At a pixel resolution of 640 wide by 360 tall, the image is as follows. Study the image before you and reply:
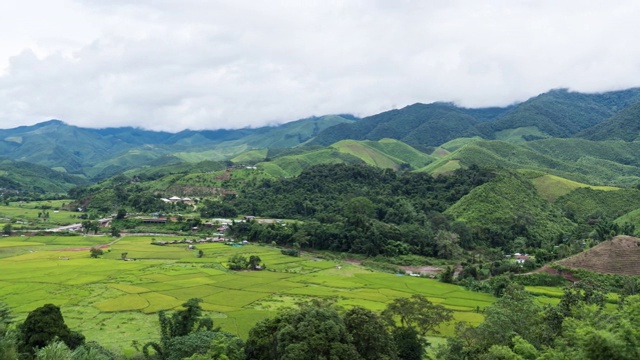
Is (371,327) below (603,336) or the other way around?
below

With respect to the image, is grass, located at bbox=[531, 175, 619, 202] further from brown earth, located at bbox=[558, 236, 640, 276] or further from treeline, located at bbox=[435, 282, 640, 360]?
treeline, located at bbox=[435, 282, 640, 360]

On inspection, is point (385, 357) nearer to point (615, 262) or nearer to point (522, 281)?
point (522, 281)

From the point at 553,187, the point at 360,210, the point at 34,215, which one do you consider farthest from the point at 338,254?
the point at 34,215

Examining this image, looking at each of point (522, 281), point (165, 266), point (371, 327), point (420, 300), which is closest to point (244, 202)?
point (165, 266)

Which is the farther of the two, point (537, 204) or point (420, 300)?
point (537, 204)

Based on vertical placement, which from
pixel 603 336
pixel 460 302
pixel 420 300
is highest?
pixel 603 336

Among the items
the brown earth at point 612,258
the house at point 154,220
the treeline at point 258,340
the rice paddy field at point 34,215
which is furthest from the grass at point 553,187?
the rice paddy field at point 34,215
